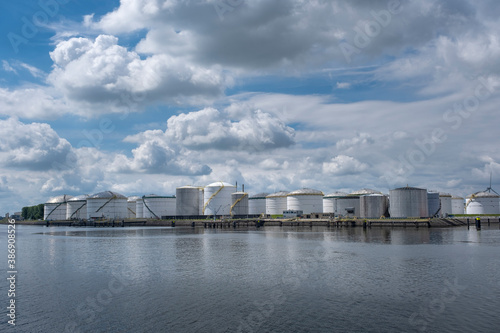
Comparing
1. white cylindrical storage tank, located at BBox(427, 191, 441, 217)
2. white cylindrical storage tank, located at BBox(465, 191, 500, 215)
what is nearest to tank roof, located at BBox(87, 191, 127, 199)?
white cylindrical storage tank, located at BBox(427, 191, 441, 217)

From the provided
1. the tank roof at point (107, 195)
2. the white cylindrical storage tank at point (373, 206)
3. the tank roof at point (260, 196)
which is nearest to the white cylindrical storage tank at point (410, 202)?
the white cylindrical storage tank at point (373, 206)

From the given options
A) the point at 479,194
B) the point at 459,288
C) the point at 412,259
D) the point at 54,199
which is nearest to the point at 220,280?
the point at 459,288

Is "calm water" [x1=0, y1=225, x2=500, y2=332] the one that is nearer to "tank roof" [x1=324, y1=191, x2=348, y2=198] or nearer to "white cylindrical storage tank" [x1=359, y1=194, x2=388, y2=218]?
"white cylindrical storage tank" [x1=359, y1=194, x2=388, y2=218]

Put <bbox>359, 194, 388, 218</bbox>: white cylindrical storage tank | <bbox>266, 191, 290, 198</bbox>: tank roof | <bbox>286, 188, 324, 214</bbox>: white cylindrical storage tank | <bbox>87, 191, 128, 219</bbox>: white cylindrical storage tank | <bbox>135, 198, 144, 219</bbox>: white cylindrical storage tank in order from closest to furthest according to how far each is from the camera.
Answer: <bbox>359, 194, 388, 218</bbox>: white cylindrical storage tank → <bbox>286, 188, 324, 214</bbox>: white cylindrical storage tank → <bbox>266, 191, 290, 198</bbox>: tank roof → <bbox>87, 191, 128, 219</bbox>: white cylindrical storage tank → <bbox>135, 198, 144, 219</bbox>: white cylindrical storage tank

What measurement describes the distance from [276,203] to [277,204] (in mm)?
623

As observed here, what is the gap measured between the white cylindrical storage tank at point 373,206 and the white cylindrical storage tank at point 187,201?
67.4 metres

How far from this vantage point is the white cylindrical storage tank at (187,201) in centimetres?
15125

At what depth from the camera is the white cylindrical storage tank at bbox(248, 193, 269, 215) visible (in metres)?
159

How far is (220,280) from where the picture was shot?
98.6ft

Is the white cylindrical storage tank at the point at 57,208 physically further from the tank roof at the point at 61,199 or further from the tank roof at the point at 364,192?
the tank roof at the point at 364,192

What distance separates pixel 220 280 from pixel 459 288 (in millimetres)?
17097

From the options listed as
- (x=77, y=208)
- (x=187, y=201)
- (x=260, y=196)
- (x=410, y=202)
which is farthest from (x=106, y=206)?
(x=410, y=202)

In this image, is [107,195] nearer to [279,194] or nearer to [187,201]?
[187,201]

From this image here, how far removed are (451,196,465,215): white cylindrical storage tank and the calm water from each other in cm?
13100
